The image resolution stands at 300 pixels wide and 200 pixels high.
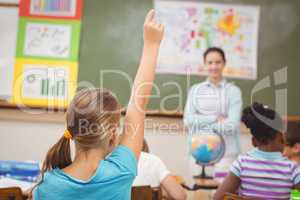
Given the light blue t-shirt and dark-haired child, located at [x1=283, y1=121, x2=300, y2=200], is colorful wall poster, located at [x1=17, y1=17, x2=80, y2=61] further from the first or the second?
the light blue t-shirt

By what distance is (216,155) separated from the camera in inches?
134

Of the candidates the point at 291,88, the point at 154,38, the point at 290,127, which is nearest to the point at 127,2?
the point at 291,88

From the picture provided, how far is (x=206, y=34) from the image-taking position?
4859 mm

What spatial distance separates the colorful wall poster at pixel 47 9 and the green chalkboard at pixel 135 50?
0.66 ft

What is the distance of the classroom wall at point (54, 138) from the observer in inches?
190

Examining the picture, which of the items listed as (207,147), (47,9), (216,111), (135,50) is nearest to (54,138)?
(135,50)

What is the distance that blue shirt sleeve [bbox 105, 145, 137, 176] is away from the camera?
1.32m

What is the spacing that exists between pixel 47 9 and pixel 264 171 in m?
3.39

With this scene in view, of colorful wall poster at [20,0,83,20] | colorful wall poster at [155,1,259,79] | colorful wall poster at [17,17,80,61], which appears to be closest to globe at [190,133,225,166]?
colorful wall poster at [155,1,259,79]

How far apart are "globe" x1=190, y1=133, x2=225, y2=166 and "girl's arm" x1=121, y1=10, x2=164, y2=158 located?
2024mm

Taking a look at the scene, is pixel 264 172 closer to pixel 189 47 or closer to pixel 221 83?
pixel 221 83

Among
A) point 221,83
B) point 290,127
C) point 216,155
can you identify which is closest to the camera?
point 290,127

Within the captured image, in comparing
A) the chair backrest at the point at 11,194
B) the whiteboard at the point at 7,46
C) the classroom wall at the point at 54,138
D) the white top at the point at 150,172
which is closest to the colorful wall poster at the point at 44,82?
the whiteboard at the point at 7,46

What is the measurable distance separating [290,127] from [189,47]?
2.26m
